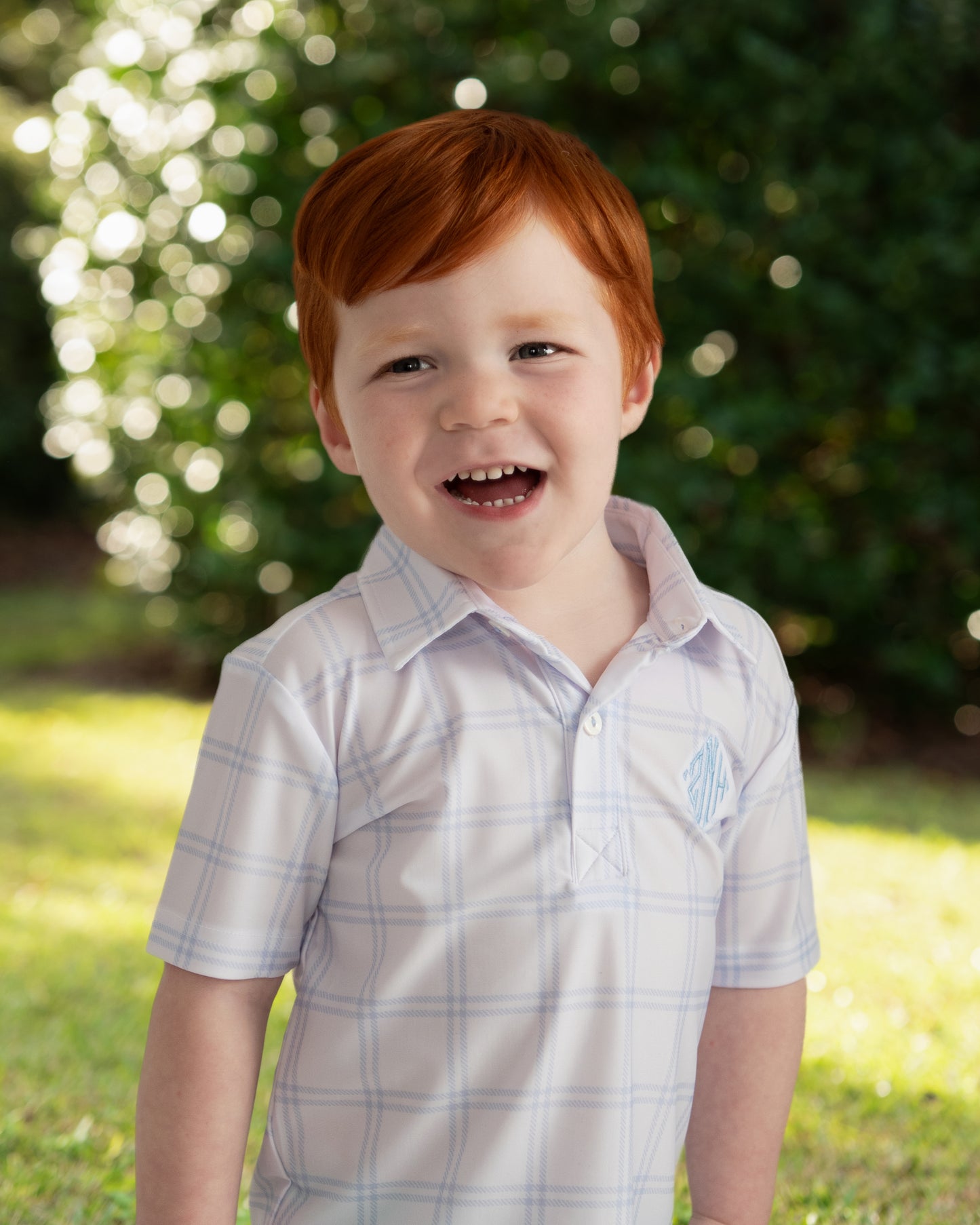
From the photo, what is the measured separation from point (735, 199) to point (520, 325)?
12.6ft

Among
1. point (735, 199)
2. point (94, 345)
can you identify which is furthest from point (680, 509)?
point (94, 345)

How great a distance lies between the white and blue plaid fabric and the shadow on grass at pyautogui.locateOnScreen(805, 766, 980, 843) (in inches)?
123

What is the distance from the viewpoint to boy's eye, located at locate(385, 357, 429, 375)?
1.28 m

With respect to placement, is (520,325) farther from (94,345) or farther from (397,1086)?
(94,345)

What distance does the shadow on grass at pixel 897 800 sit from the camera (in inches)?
169

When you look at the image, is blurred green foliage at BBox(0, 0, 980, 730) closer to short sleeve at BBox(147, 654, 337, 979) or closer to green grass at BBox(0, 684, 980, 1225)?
green grass at BBox(0, 684, 980, 1225)

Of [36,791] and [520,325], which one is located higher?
[520,325]

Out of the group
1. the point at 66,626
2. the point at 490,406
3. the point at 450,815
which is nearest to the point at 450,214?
the point at 490,406

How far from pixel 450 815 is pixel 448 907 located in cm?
9

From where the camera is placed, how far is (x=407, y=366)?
4.23ft

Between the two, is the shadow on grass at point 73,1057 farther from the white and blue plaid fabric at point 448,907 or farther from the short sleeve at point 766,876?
the short sleeve at point 766,876

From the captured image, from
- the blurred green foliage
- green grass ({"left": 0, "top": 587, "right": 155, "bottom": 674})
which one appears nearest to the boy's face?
the blurred green foliage

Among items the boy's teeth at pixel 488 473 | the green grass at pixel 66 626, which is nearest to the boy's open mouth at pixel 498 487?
the boy's teeth at pixel 488 473

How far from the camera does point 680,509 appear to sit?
190 inches
